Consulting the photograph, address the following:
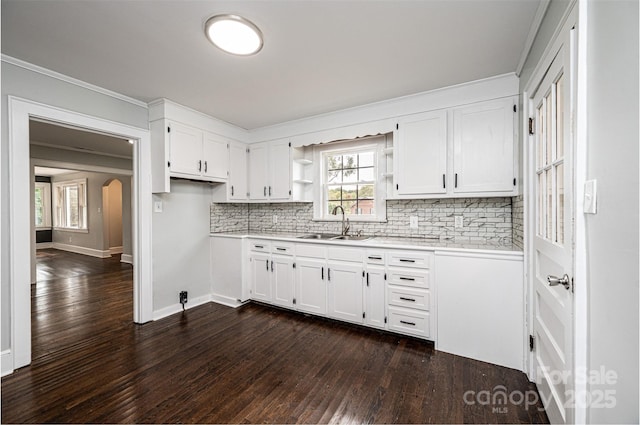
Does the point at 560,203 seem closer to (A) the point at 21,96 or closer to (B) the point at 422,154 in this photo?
(B) the point at 422,154

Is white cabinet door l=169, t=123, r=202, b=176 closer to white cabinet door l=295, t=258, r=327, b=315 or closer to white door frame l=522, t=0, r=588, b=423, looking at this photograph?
white cabinet door l=295, t=258, r=327, b=315

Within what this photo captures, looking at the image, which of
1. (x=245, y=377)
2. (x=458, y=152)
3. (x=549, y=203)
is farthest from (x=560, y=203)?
(x=245, y=377)

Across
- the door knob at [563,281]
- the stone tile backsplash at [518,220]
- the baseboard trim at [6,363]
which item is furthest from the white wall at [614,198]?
the baseboard trim at [6,363]

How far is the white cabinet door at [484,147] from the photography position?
2.40 meters

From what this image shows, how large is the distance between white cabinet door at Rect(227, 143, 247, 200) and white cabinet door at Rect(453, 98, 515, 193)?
2701mm

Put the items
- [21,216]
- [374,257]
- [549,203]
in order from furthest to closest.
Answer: [374,257] → [21,216] → [549,203]

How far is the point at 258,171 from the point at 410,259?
7.86 ft

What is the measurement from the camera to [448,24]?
1.76m

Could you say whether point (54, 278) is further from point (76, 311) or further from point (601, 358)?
point (601, 358)

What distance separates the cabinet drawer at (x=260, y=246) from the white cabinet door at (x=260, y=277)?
6 cm

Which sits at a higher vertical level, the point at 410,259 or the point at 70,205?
the point at 70,205

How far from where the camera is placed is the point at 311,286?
123 inches

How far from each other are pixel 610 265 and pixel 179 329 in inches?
129

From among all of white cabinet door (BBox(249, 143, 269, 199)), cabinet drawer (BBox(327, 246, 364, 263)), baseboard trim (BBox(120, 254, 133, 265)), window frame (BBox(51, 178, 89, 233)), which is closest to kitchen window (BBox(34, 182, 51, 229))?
window frame (BBox(51, 178, 89, 233))
